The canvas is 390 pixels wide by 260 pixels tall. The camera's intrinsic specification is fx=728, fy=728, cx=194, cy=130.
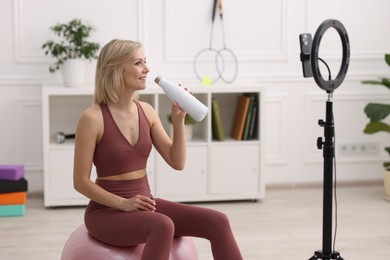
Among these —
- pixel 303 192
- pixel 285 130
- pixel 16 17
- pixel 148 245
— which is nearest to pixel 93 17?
→ pixel 16 17

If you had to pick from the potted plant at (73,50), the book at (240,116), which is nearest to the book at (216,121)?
the book at (240,116)

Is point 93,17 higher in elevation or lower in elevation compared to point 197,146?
higher

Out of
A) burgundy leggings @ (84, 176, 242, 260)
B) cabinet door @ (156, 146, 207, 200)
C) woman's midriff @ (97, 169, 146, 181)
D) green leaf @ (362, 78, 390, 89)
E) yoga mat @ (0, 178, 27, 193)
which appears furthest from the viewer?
green leaf @ (362, 78, 390, 89)

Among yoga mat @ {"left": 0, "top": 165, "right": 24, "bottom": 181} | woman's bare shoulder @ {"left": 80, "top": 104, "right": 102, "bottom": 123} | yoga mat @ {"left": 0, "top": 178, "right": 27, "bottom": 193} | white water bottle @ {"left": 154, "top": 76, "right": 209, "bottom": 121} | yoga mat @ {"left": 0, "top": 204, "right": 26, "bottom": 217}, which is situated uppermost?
white water bottle @ {"left": 154, "top": 76, "right": 209, "bottom": 121}

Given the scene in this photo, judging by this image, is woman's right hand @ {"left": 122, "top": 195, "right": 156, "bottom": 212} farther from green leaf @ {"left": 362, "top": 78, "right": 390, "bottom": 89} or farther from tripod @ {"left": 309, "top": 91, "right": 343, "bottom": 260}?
green leaf @ {"left": 362, "top": 78, "right": 390, "bottom": 89}

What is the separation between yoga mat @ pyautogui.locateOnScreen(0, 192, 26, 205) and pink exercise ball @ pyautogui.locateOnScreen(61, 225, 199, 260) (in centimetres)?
154

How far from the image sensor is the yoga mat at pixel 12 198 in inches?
168

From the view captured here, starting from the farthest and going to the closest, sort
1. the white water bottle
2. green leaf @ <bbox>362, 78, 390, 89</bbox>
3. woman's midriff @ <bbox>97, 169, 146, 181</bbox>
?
green leaf @ <bbox>362, 78, 390, 89</bbox>
woman's midriff @ <bbox>97, 169, 146, 181</bbox>
the white water bottle

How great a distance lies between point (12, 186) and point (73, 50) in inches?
36.1

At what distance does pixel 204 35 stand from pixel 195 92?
1.61 feet

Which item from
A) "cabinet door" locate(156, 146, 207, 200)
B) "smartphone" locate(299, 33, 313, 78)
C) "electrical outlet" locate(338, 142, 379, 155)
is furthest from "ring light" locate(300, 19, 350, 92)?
"electrical outlet" locate(338, 142, 379, 155)

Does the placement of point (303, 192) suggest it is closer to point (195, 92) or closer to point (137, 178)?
point (195, 92)

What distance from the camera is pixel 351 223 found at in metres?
4.15

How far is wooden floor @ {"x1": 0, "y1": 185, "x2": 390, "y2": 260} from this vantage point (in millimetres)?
3625
